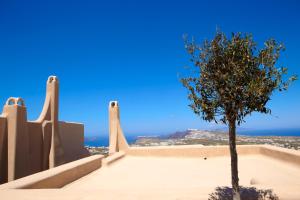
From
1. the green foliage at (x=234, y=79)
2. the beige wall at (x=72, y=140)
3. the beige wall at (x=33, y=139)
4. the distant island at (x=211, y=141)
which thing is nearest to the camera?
the green foliage at (x=234, y=79)

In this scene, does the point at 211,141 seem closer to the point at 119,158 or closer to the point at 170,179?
the point at 119,158

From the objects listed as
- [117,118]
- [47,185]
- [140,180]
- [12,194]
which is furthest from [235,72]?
[117,118]

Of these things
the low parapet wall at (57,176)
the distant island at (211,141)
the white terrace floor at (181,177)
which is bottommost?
the distant island at (211,141)

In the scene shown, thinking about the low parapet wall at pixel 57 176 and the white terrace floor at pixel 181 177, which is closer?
the white terrace floor at pixel 181 177

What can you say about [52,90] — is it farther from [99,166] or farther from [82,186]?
[82,186]

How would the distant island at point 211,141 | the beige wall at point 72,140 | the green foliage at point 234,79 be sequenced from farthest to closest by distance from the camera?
the distant island at point 211,141 → the beige wall at point 72,140 → the green foliage at point 234,79

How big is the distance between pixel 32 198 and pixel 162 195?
293 centimetres

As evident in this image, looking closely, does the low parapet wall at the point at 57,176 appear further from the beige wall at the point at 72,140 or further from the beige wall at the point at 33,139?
the beige wall at the point at 72,140

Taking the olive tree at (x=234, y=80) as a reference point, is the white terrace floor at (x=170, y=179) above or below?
below

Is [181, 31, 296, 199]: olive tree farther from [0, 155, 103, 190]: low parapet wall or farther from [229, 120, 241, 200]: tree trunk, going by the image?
[0, 155, 103, 190]: low parapet wall

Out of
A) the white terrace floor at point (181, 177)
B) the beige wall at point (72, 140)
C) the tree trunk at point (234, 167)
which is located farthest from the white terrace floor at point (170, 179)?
the beige wall at point (72, 140)

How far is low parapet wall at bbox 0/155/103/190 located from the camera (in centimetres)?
862

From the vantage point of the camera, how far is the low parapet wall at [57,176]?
8.62 metres

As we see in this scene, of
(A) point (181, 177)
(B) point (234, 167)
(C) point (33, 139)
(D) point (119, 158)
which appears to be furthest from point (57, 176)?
(D) point (119, 158)
